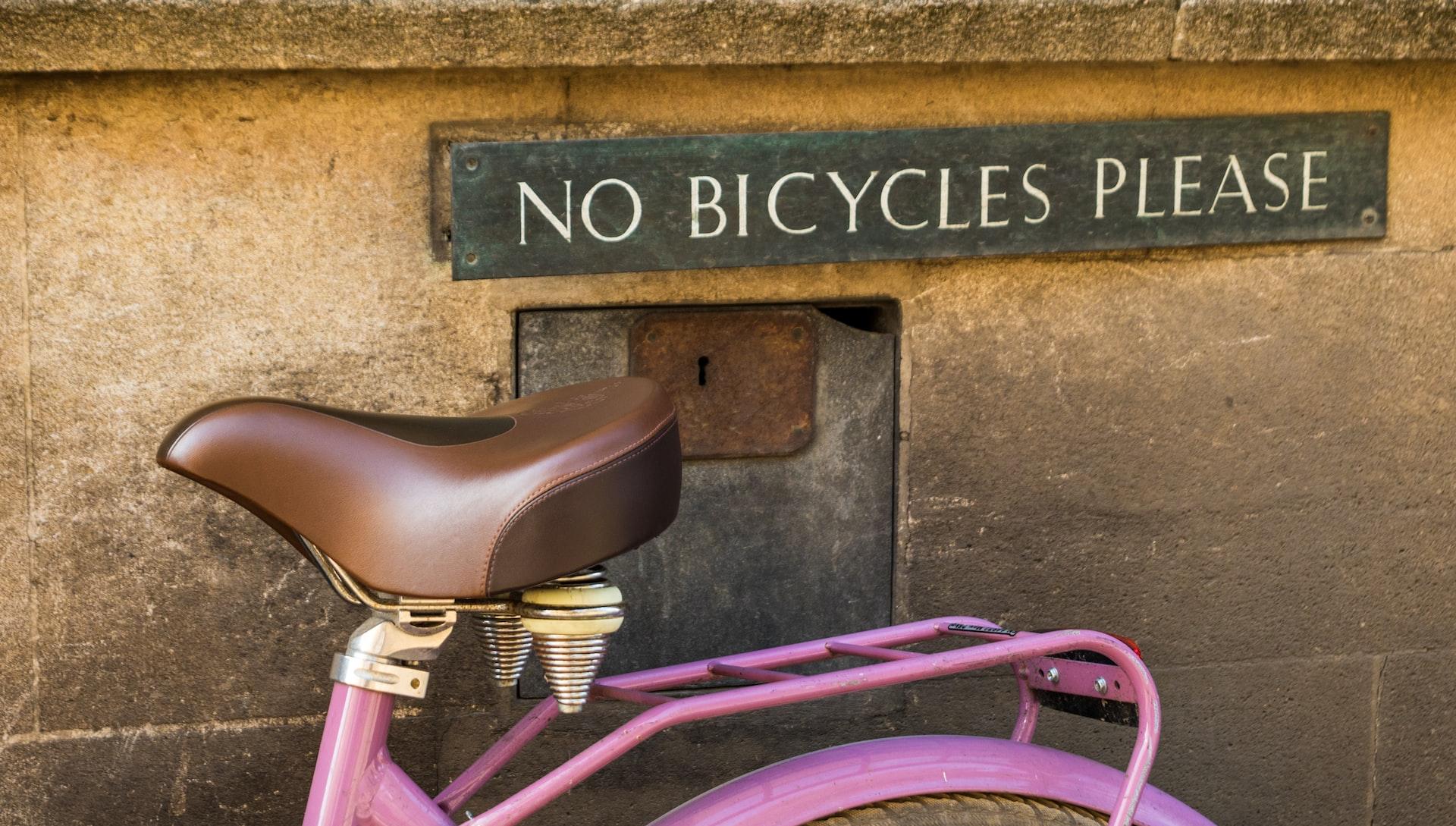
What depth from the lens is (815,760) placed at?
6.88 feet

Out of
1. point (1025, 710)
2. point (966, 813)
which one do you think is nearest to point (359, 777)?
point (966, 813)

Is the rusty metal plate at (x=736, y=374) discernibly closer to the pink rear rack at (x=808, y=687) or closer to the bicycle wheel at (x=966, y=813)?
the pink rear rack at (x=808, y=687)

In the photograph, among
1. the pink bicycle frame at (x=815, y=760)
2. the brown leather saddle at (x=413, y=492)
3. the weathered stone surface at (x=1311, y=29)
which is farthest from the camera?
the weathered stone surface at (x=1311, y=29)

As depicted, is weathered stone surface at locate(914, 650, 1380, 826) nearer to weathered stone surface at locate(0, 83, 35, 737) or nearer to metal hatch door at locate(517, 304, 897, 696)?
metal hatch door at locate(517, 304, 897, 696)

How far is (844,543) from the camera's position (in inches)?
132

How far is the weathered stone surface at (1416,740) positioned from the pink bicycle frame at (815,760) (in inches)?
63.3

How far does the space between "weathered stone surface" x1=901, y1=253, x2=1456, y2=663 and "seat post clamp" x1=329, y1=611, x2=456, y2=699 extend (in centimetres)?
161

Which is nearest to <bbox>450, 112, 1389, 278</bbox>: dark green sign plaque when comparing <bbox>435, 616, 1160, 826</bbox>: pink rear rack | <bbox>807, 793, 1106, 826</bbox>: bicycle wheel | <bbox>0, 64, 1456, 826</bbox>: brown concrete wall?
<bbox>0, 64, 1456, 826</bbox>: brown concrete wall

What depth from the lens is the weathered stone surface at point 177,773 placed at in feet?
9.94

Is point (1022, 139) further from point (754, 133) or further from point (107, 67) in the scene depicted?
point (107, 67)

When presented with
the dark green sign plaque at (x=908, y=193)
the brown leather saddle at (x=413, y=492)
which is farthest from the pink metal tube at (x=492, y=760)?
the dark green sign plaque at (x=908, y=193)

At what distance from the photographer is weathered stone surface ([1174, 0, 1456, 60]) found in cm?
311

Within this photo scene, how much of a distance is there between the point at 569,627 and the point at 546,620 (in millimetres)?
33

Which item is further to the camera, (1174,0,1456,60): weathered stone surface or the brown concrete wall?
(1174,0,1456,60): weathered stone surface
